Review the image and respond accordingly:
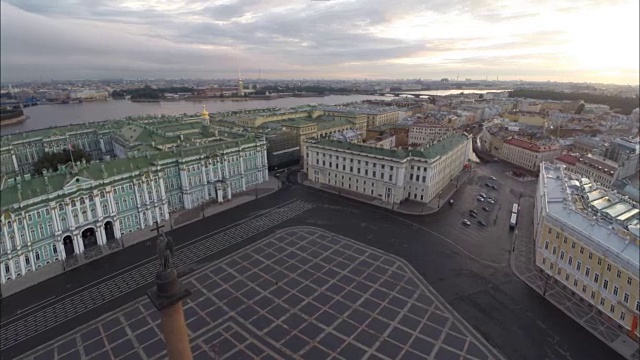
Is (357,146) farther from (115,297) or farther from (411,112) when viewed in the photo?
(411,112)

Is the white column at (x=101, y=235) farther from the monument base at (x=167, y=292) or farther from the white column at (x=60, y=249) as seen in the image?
the monument base at (x=167, y=292)

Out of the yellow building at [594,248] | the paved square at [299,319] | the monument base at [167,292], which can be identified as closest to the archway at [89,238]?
the paved square at [299,319]

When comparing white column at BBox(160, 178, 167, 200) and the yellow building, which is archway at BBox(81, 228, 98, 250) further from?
the yellow building

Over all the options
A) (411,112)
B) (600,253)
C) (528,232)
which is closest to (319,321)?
(600,253)

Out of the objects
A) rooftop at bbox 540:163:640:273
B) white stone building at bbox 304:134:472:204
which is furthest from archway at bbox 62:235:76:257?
rooftop at bbox 540:163:640:273

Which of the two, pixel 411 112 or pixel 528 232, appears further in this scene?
pixel 411 112

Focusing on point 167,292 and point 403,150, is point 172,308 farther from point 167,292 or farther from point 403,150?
point 403,150
